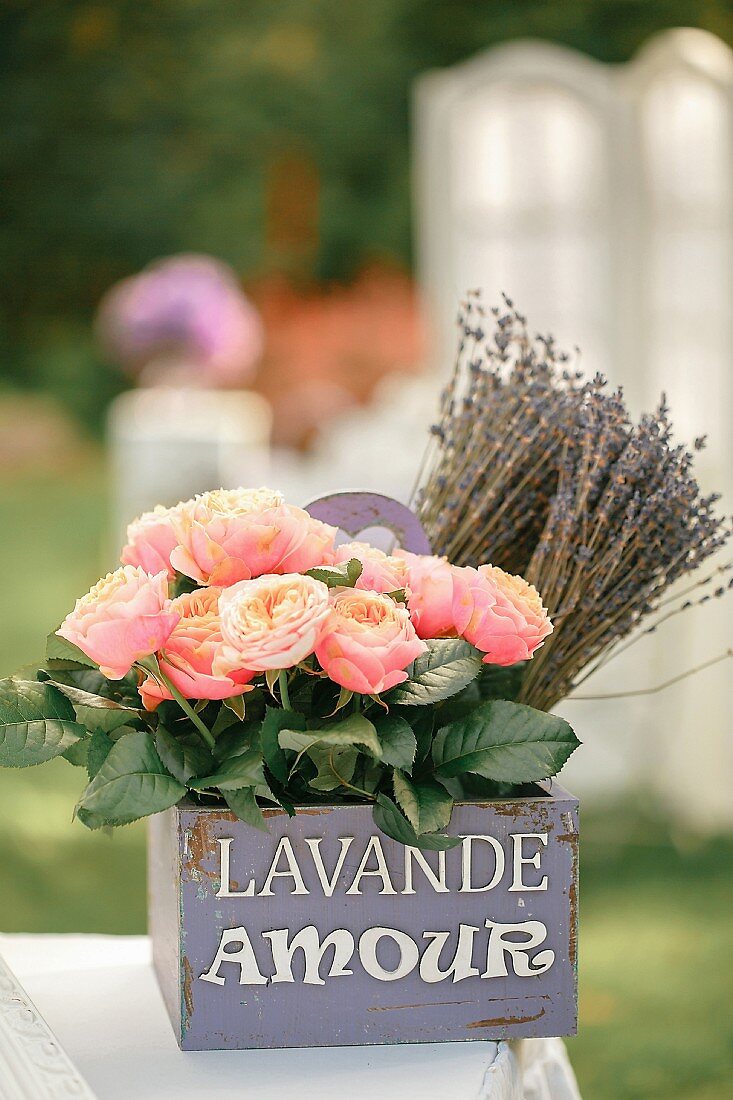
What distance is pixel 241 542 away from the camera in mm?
778

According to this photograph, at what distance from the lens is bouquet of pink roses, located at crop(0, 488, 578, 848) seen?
2.38 feet

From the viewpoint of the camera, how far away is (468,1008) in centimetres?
80

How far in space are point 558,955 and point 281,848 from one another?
0.18 m

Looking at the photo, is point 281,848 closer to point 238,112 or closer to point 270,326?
point 270,326

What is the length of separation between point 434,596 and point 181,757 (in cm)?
18

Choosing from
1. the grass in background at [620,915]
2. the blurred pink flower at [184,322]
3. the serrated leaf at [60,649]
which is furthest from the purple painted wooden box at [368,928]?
the blurred pink flower at [184,322]

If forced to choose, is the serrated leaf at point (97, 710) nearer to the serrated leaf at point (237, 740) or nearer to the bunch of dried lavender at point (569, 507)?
the serrated leaf at point (237, 740)

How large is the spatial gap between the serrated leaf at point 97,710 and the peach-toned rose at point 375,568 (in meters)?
0.16

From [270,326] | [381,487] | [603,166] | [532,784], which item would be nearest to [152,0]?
[270,326]

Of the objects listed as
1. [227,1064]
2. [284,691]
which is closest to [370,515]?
[284,691]

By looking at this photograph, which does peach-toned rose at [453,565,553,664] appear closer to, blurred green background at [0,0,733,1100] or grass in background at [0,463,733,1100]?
grass in background at [0,463,733,1100]

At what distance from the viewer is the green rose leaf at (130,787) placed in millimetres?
735

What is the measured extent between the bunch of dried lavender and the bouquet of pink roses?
118mm

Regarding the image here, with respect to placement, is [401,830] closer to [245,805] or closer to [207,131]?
[245,805]
